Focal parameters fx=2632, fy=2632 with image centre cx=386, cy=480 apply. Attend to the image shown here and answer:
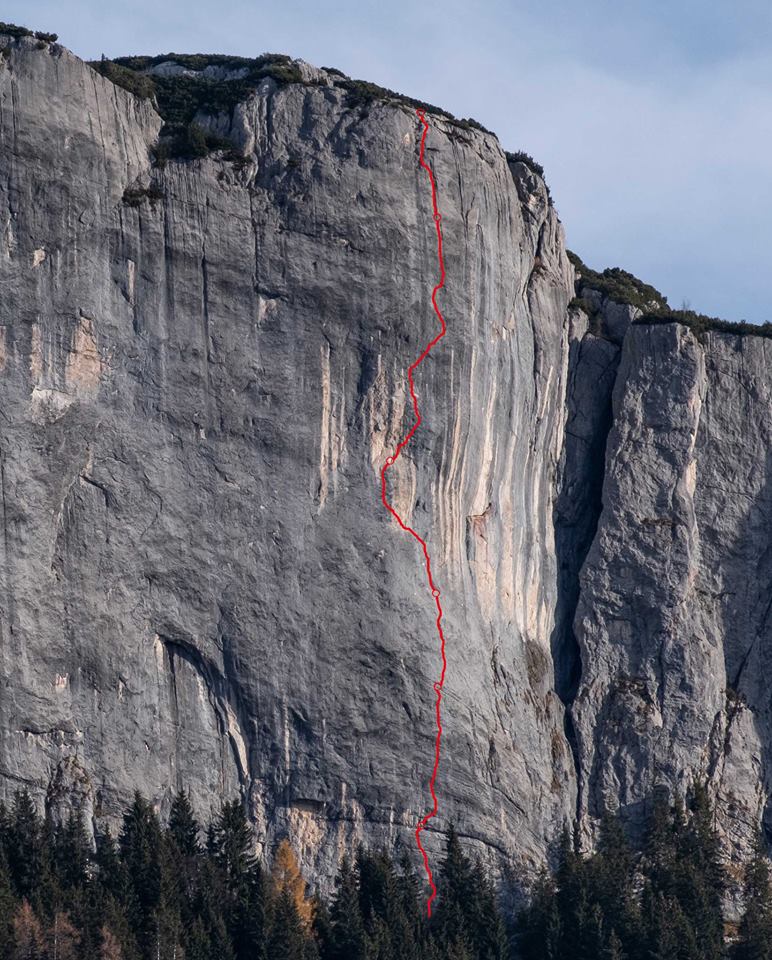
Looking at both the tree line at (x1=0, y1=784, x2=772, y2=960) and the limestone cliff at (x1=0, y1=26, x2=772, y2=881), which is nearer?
the tree line at (x1=0, y1=784, x2=772, y2=960)

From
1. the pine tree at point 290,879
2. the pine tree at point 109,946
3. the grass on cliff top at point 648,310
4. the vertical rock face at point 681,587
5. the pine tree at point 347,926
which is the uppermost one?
the grass on cliff top at point 648,310

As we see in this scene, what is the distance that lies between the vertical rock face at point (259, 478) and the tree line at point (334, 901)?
119 cm

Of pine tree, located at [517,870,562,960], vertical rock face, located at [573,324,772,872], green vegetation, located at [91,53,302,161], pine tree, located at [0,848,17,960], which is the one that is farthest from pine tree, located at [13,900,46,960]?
green vegetation, located at [91,53,302,161]

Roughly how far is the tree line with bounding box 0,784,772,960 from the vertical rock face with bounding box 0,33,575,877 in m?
1.19

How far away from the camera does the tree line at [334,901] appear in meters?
63.7

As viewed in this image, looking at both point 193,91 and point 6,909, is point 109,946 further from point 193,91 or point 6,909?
point 193,91

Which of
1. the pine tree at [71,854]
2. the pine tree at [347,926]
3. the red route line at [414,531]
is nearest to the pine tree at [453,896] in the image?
the red route line at [414,531]

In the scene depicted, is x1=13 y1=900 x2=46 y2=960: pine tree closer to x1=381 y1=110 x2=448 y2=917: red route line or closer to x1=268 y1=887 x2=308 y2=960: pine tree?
x1=268 y1=887 x2=308 y2=960: pine tree

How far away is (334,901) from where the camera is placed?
222ft

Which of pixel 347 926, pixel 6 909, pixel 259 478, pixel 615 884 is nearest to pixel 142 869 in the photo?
pixel 6 909

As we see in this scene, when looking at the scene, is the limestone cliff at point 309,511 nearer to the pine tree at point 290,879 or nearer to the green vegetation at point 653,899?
the pine tree at point 290,879

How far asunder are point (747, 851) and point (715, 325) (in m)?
16.0

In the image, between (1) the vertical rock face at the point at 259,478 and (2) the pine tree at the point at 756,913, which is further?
(2) the pine tree at the point at 756,913

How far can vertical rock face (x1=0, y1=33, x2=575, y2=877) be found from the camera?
6831 cm
